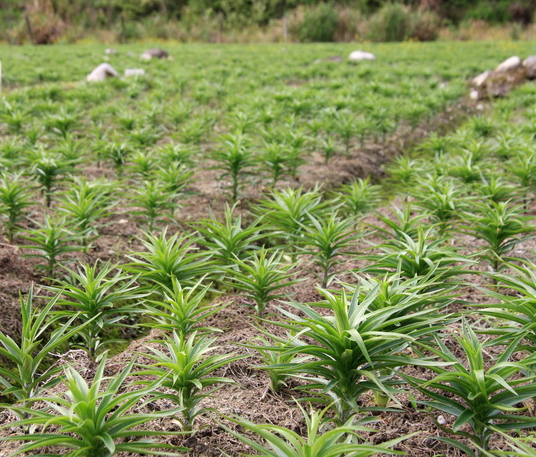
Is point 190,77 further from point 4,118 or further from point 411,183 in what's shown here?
point 411,183

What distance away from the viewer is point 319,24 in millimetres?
25609

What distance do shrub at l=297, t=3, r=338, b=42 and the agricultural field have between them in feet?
65.8

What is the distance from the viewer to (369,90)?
9461 millimetres

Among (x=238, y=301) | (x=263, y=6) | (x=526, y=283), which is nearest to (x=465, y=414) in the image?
(x=526, y=283)

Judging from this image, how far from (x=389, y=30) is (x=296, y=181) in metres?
22.5

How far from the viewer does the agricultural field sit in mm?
1667

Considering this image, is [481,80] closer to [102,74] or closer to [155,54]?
[102,74]

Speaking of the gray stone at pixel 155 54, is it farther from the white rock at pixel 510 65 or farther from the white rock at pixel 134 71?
the white rock at pixel 510 65

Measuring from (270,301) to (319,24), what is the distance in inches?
994

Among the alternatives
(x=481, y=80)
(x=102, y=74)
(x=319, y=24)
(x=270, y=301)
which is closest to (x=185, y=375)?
(x=270, y=301)

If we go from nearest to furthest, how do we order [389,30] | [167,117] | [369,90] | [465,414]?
[465,414], [167,117], [369,90], [389,30]

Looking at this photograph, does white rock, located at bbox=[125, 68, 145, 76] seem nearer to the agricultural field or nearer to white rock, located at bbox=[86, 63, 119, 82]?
white rock, located at bbox=[86, 63, 119, 82]

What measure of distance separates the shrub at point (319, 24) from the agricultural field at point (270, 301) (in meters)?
20.0

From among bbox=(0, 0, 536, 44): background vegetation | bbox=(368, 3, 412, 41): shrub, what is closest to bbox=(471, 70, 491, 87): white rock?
bbox=(0, 0, 536, 44): background vegetation
